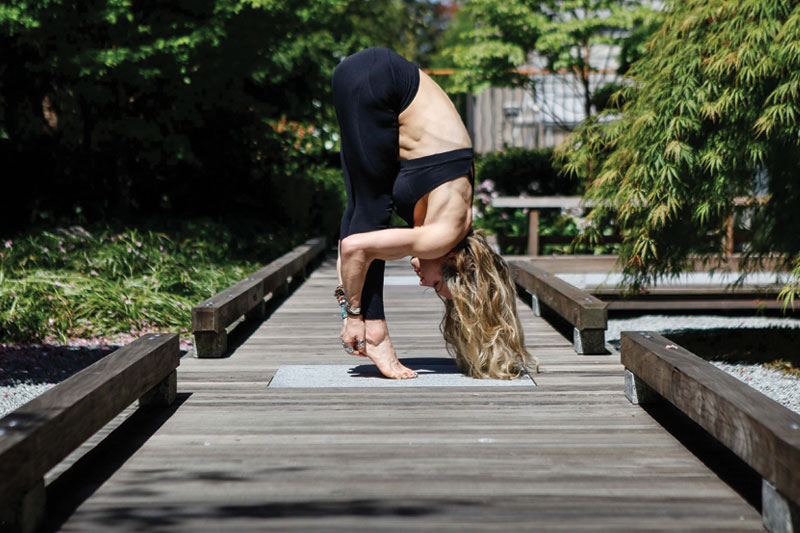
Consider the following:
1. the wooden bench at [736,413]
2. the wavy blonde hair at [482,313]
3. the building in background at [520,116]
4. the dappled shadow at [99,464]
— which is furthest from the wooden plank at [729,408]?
the building in background at [520,116]

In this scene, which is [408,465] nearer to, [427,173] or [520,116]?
[427,173]

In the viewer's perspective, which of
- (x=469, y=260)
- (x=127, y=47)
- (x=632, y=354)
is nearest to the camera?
(x=632, y=354)

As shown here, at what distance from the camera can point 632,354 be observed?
3900 millimetres

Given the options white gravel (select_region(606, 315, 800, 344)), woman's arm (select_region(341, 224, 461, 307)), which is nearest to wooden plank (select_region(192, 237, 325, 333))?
woman's arm (select_region(341, 224, 461, 307))

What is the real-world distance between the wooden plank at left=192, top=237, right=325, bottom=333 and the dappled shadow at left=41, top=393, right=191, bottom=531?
1.05 m

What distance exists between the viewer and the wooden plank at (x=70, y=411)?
7.98 feet

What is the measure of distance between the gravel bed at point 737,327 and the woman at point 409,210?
261 cm

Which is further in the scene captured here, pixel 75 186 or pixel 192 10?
pixel 75 186

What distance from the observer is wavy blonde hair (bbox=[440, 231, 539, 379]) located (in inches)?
168

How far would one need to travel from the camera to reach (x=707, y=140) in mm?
6031

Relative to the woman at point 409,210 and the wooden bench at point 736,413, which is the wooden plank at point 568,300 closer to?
the woman at point 409,210

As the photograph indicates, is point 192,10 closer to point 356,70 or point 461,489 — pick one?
point 356,70

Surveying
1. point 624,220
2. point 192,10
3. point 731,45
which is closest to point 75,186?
point 192,10

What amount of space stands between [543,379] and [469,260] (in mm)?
748
